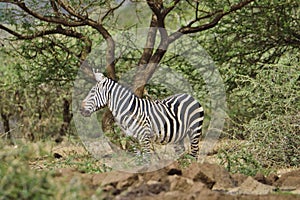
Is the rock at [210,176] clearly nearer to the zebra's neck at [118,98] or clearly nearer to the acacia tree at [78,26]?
the zebra's neck at [118,98]

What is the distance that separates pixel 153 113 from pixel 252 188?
3975mm

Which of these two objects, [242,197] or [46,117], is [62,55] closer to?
[46,117]

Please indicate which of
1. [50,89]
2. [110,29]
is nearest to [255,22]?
[110,29]

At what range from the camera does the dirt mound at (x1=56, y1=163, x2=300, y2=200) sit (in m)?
3.99

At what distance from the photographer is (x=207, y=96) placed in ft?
39.0

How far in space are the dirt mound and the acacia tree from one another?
15.1 feet

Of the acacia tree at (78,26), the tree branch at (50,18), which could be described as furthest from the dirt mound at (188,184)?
the tree branch at (50,18)

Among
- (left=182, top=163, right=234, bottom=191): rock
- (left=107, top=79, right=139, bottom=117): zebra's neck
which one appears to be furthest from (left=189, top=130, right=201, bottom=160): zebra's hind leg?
(left=182, top=163, right=234, bottom=191): rock

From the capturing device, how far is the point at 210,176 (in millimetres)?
4750

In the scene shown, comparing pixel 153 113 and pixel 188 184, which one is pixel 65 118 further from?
pixel 188 184

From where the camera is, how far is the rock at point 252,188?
15.3ft

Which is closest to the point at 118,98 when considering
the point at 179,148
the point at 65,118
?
the point at 179,148

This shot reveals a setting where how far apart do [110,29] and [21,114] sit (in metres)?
4.38

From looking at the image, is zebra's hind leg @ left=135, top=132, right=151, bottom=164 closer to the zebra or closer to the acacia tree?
the zebra
